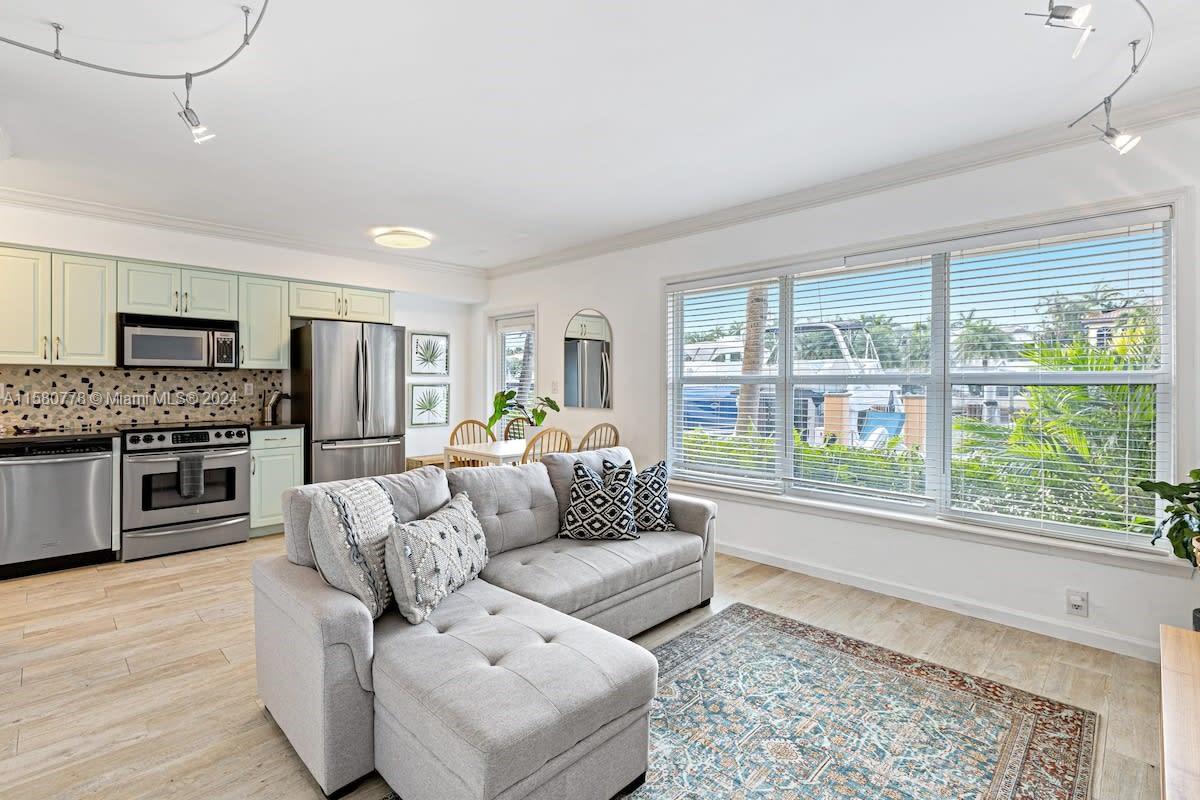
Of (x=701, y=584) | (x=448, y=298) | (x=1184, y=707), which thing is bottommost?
(x=701, y=584)

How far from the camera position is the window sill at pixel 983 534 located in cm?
273

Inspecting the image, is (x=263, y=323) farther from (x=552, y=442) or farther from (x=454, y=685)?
(x=454, y=685)

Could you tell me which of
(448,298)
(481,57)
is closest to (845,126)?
(481,57)

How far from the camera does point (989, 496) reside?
10.7ft

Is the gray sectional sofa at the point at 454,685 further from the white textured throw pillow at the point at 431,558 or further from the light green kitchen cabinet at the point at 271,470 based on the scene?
the light green kitchen cabinet at the point at 271,470

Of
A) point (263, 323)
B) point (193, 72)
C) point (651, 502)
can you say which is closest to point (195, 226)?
point (263, 323)

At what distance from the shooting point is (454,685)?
1625 mm

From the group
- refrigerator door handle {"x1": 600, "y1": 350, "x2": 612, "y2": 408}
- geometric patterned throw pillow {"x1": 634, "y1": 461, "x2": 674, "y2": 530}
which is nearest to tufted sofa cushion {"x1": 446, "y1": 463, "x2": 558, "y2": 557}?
geometric patterned throw pillow {"x1": 634, "y1": 461, "x2": 674, "y2": 530}

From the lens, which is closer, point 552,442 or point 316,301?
point 316,301

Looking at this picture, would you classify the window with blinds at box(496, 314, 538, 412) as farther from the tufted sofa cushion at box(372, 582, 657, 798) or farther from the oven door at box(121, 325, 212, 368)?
the tufted sofa cushion at box(372, 582, 657, 798)

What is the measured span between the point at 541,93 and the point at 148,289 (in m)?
3.73

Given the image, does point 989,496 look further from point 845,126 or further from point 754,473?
point 845,126

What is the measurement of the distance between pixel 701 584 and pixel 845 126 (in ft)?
8.34

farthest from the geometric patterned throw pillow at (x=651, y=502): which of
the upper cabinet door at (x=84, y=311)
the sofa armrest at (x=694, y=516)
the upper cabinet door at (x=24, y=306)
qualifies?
the upper cabinet door at (x=24, y=306)
